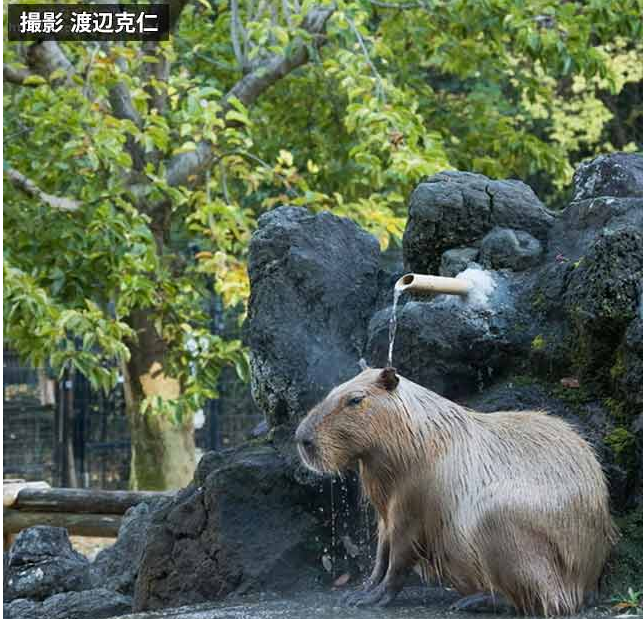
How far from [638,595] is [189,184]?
23.5ft

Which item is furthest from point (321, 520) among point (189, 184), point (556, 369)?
point (189, 184)

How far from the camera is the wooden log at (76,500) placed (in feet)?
33.8

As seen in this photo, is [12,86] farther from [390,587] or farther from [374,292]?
[390,587]

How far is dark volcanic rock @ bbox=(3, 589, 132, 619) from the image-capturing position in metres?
6.25

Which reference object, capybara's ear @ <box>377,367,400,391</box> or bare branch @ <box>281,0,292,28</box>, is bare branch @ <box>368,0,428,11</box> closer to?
bare branch @ <box>281,0,292,28</box>

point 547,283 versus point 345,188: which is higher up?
point 345,188

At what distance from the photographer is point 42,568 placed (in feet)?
23.8

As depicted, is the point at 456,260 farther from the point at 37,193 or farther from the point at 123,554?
the point at 37,193

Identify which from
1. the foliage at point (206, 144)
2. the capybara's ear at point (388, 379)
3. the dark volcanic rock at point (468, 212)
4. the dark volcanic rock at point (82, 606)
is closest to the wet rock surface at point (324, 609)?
the capybara's ear at point (388, 379)

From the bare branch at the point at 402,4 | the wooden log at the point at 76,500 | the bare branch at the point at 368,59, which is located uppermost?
the bare branch at the point at 402,4

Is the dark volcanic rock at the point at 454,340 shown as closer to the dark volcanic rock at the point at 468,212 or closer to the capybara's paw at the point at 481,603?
the dark volcanic rock at the point at 468,212

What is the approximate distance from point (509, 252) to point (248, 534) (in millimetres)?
1673

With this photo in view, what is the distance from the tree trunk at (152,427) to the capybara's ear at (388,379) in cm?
674

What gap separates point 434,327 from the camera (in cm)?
542
